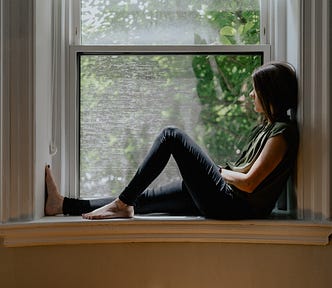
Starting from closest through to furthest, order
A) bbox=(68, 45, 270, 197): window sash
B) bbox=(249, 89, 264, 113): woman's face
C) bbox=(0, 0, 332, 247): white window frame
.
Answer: bbox=(0, 0, 332, 247): white window frame < bbox=(249, 89, 264, 113): woman's face < bbox=(68, 45, 270, 197): window sash

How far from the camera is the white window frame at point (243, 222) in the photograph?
6.39 feet

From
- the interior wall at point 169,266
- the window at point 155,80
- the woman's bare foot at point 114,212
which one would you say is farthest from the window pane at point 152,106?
the interior wall at point 169,266

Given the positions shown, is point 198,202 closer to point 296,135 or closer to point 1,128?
point 296,135

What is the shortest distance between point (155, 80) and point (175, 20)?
267 millimetres

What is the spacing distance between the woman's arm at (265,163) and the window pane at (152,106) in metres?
0.30

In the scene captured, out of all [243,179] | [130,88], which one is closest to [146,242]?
[243,179]

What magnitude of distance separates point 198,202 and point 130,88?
1.93ft

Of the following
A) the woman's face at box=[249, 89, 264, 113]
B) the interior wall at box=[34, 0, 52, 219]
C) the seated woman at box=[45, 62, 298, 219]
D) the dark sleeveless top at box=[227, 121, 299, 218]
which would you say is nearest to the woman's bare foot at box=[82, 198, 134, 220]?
the seated woman at box=[45, 62, 298, 219]

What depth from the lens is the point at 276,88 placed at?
205cm

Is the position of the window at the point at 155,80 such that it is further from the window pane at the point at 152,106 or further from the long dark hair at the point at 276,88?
the long dark hair at the point at 276,88

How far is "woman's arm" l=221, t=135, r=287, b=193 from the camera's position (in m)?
1.97

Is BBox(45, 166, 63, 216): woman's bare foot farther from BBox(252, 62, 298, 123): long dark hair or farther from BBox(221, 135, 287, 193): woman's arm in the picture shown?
BBox(252, 62, 298, 123): long dark hair

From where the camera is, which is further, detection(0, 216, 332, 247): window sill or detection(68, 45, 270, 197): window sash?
detection(68, 45, 270, 197): window sash

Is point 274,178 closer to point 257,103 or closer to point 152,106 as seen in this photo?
point 257,103
